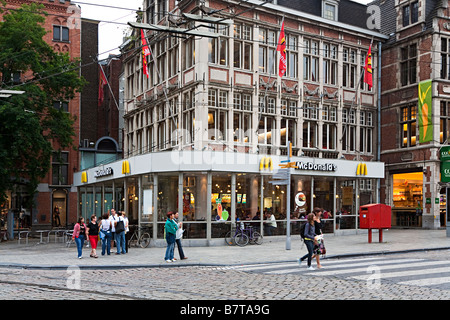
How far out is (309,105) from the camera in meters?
31.0

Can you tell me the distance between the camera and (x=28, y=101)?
29.4 meters

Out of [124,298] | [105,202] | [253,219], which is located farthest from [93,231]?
[105,202]

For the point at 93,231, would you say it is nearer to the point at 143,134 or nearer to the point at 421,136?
the point at 143,134

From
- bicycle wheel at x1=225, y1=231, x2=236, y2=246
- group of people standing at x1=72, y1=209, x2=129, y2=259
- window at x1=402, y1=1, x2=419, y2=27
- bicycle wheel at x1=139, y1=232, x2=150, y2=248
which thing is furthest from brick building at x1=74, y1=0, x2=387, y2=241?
group of people standing at x1=72, y1=209, x2=129, y2=259

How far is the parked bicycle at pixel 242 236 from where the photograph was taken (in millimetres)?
23391

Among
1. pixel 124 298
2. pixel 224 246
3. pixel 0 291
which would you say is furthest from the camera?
pixel 224 246

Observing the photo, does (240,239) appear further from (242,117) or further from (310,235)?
(310,235)

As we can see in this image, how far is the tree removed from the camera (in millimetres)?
28594

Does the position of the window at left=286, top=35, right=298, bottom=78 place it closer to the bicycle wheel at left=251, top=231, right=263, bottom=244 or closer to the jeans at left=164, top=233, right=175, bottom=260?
the bicycle wheel at left=251, top=231, right=263, bottom=244

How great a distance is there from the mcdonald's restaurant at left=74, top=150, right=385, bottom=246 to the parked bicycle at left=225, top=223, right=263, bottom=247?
0.36 metres

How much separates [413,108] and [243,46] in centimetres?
1302

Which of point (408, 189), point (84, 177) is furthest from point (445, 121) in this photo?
point (84, 177)
